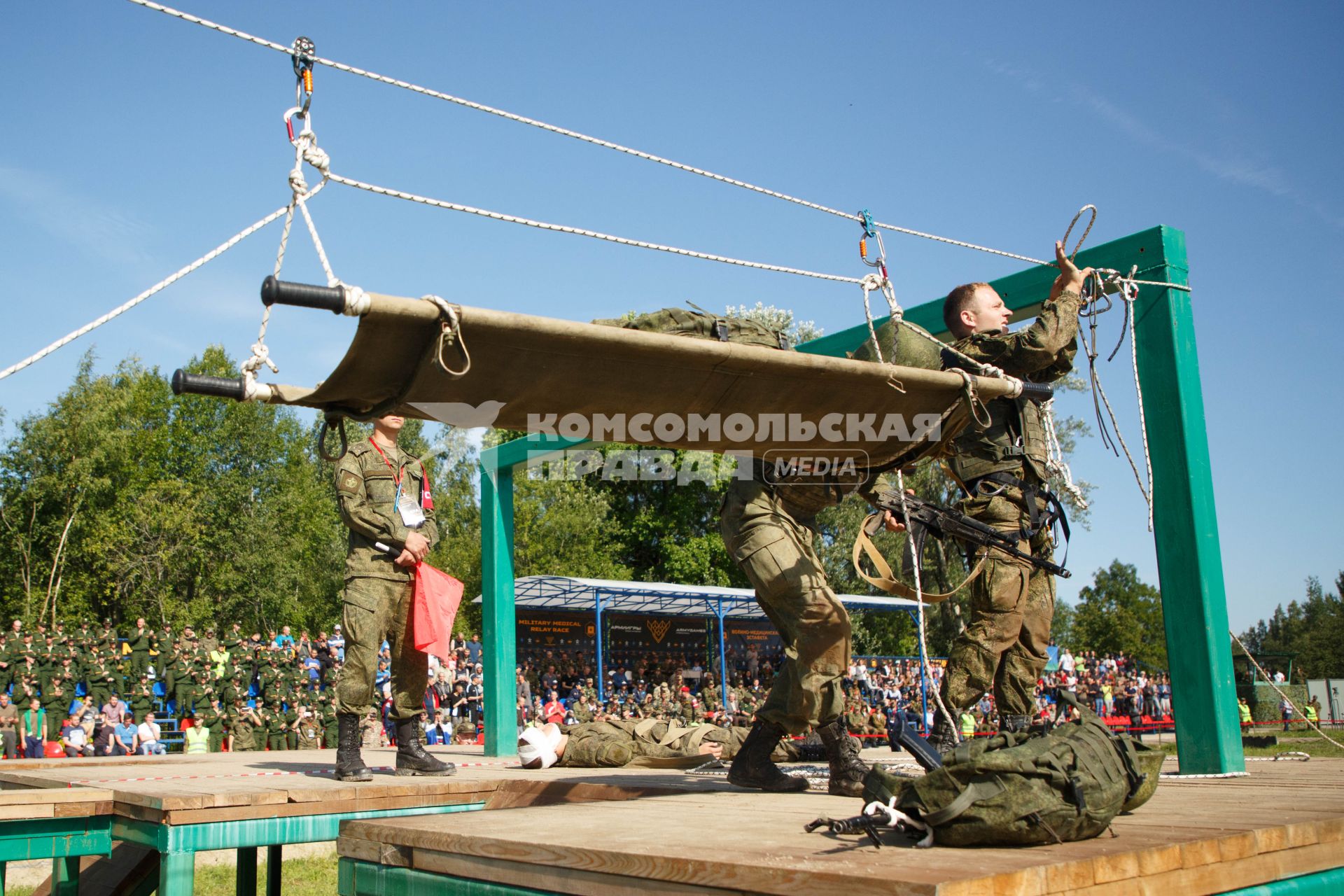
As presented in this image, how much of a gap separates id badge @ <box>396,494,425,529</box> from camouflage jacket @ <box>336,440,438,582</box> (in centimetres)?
3

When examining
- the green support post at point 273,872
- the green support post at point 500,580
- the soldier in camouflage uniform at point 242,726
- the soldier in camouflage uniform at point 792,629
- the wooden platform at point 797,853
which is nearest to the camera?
the wooden platform at point 797,853

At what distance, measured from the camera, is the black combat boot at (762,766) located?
4.35m

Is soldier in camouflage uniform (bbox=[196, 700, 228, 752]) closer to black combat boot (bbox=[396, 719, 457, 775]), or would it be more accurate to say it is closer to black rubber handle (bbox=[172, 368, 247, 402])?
black combat boot (bbox=[396, 719, 457, 775])

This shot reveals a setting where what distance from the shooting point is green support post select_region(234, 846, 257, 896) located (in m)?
6.00

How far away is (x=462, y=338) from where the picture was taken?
2.98 meters

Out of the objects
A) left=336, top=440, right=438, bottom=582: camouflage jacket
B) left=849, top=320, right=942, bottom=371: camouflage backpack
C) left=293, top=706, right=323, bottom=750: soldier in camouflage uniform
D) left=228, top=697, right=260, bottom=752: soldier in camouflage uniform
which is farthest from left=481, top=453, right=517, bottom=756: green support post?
left=228, top=697, right=260, bottom=752: soldier in camouflage uniform

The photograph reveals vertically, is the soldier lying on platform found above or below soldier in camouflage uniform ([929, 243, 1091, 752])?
below

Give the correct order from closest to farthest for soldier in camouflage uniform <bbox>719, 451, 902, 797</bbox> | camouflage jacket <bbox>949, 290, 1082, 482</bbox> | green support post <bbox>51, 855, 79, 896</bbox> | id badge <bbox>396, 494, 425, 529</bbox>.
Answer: soldier in camouflage uniform <bbox>719, 451, 902, 797</bbox>
camouflage jacket <bbox>949, 290, 1082, 482</bbox>
green support post <bbox>51, 855, 79, 896</bbox>
id badge <bbox>396, 494, 425, 529</bbox>

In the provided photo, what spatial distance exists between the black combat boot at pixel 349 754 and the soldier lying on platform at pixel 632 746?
1333mm

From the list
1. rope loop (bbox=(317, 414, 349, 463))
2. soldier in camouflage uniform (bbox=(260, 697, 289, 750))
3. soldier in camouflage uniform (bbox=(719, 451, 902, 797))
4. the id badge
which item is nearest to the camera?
Result: rope loop (bbox=(317, 414, 349, 463))

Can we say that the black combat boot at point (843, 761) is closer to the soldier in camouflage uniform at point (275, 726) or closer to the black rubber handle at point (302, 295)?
the black rubber handle at point (302, 295)

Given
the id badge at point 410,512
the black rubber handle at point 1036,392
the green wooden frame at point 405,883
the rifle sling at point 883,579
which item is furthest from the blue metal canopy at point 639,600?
the green wooden frame at point 405,883

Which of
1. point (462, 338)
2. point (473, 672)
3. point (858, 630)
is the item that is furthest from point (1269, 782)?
point (858, 630)

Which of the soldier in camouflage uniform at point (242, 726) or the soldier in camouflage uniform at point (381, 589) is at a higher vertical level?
the soldier in camouflage uniform at point (381, 589)
